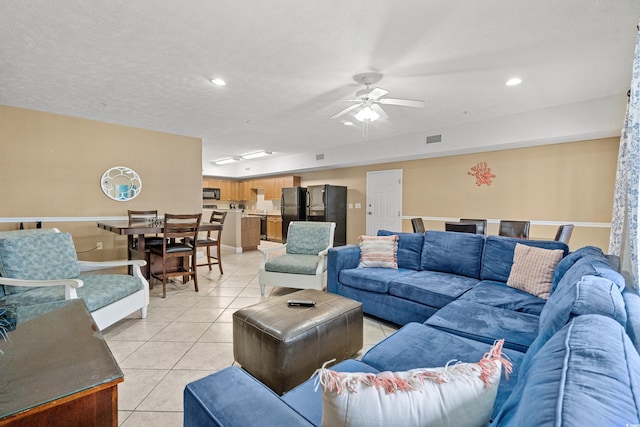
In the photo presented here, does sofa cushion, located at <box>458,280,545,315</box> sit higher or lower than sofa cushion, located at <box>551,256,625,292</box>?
lower

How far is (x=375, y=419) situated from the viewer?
59 cm

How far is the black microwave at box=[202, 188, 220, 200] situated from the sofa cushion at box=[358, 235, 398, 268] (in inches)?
292

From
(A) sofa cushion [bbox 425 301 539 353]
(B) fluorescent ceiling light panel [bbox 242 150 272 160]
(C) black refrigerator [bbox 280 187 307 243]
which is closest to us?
(A) sofa cushion [bbox 425 301 539 353]

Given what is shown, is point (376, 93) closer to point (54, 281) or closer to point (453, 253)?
point (453, 253)

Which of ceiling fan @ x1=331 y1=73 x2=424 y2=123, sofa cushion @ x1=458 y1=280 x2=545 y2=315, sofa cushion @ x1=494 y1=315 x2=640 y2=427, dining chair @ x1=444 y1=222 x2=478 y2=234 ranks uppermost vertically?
ceiling fan @ x1=331 y1=73 x2=424 y2=123

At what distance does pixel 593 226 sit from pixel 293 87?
461 cm

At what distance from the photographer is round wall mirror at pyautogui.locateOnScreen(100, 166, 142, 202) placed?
481 cm

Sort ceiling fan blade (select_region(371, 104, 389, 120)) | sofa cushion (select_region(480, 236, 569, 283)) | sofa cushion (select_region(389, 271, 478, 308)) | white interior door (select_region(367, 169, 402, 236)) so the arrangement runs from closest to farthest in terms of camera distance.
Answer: sofa cushion (select_region(389, 271, 478, 308))
sofa cushion (select_region(480, 236, 569, 283))
ceiling fan blade (select_region(371, 104, 389, 120))
white interior door (select_region(367, 169, 402, 236))

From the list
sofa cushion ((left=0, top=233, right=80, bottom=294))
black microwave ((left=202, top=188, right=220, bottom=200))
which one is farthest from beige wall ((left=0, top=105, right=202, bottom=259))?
black microwave ((left=202, top=188, right=220, bottom=200))

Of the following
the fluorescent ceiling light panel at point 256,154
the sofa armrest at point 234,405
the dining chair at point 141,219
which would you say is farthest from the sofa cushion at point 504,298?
the fluorescent ceiling light panel at point 256,154

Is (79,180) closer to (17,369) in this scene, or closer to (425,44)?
(17,369)

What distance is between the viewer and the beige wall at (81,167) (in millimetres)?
4062

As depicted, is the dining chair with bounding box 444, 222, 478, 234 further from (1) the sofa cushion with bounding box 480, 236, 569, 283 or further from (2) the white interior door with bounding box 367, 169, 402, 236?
(2) the white interior door with bounding box 367, 169, 402, 236

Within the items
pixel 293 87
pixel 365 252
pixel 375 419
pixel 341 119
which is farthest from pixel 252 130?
pixel 375 419
